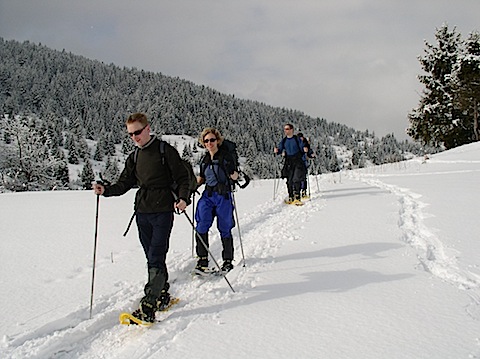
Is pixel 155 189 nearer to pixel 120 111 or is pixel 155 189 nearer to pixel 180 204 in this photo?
pixel 180 204

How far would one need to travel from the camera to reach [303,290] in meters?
4.04

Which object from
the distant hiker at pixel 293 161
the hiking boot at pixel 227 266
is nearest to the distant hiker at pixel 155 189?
the hiking boot at pixel 227 266

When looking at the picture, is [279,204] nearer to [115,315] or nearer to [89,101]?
[115,315]

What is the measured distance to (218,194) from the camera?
511 centimetres

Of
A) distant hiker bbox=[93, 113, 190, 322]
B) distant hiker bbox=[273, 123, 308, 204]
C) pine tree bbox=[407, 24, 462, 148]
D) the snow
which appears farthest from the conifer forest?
distant hiker bbox=[93, 113, 190, 322]

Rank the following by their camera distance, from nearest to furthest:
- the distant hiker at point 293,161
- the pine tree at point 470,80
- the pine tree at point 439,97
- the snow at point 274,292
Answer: the snow at point 274,292 → the distant hiker at point 293,161 → the pine tree at point 470,80 → the pine tree at point 439,97

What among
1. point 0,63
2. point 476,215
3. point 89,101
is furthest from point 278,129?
point 476,215

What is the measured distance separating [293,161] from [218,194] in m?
6.15

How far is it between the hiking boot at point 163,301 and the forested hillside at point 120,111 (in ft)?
217

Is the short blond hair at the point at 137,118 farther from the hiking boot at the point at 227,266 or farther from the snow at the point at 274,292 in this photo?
the hiking boot at the point at 227,266

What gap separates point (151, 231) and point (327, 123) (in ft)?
671

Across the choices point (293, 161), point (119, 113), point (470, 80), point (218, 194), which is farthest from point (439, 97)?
point (119, 113)

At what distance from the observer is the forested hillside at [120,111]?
102m

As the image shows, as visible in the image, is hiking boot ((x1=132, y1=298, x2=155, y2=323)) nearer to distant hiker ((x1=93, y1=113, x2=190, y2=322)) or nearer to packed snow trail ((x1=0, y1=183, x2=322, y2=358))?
packed snow trail ((x1=0, y1=183, x2=322, y2=358))
